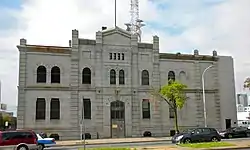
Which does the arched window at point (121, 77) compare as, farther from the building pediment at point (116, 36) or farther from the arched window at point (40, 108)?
the arched window at point (40, 108)

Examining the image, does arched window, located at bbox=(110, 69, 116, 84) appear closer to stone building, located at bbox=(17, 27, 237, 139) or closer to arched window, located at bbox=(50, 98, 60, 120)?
stone building, located at bbox=(17, 27, 237, 139)

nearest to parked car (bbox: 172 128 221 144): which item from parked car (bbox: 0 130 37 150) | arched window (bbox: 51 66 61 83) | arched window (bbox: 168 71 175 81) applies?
parked car (bbox: 0 130 37 150)

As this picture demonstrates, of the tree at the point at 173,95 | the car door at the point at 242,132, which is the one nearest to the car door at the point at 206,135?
the car door at the point at 242,132

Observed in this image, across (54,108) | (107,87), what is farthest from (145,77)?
(54,108)

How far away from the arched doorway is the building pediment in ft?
26.5

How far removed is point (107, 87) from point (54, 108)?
24.2 feet

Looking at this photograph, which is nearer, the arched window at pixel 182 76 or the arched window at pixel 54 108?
the arched window at pixel 54 108

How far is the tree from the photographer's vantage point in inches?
1770

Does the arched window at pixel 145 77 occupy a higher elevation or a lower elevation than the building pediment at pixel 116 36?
lower

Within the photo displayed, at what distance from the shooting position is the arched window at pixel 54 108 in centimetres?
4391

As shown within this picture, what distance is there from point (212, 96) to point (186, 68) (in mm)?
5751

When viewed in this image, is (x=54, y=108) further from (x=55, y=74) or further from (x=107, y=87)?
(x=107, y=87)

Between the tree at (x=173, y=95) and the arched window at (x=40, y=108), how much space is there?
14.6 meters

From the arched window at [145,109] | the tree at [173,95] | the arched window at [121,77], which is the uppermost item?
the arched window at [121,77]
